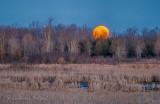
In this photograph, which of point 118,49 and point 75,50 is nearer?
point 118,49

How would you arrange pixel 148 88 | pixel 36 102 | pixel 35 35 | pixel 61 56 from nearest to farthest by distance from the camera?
pixel 36 102 → pixel 148 88 → pixel 61 56 → pixel 35 35

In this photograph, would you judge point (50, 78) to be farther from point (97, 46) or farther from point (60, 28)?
point (60, 28)

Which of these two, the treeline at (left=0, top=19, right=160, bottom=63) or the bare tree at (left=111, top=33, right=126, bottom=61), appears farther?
the bare tree at (left=111, top=33, right=126, bottom=61)

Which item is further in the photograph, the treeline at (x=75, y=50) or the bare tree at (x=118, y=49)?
the bare tree at (x=118, y=49)

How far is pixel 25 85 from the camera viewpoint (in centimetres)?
1923

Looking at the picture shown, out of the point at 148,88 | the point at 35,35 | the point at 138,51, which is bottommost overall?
the point at 148,88

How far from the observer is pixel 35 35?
95375 mm

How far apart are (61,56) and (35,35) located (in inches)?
1978

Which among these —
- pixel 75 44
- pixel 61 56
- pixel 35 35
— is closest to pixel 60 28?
pixel 35 35

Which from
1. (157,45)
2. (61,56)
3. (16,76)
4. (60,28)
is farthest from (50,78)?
(60,28)

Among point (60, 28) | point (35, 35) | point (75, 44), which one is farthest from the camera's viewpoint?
point (60, 28)

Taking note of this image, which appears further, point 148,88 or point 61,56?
point 61,56

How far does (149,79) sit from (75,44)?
43370 mm

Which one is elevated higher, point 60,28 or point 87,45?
point 60,28
